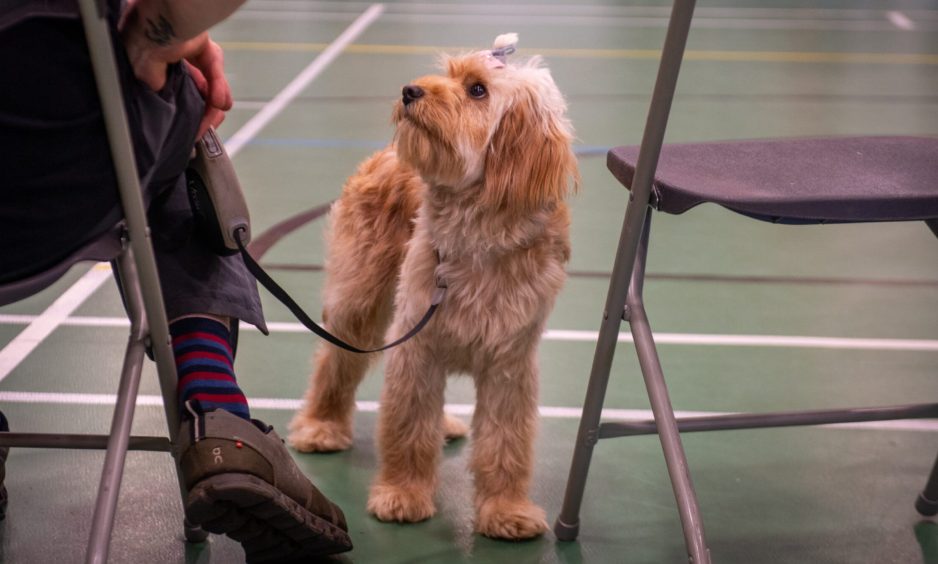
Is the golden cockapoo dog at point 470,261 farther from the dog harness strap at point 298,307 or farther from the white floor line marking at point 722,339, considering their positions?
the white floor line marking at point 722,339

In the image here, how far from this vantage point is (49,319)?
3393 millimetres

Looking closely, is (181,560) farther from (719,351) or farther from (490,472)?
(719,351)

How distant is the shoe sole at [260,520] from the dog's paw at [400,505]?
24 centimetres

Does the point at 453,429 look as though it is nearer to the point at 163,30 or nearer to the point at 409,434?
the point at 409,434

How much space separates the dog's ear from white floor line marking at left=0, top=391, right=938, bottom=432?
34.0 inches

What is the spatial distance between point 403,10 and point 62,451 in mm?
6634

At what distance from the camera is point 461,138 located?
7.08 feet

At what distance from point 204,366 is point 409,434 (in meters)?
0.55

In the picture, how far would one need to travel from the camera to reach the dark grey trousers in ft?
5.06

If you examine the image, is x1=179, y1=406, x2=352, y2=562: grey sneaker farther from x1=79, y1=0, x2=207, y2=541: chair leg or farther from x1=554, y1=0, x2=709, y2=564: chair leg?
x1=554, y1=0, x2=709, y2=564: chair leg

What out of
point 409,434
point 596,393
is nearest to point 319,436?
point 409,434

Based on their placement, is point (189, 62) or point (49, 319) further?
point (49, 319)

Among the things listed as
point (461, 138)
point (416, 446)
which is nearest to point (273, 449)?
point (416, 446)

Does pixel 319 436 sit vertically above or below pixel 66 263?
below
